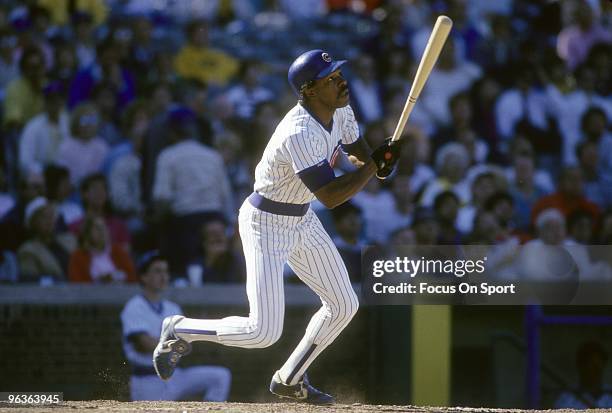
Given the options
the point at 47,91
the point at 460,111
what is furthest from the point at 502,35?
the point at 47,91

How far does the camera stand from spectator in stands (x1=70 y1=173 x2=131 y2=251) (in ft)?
26.5

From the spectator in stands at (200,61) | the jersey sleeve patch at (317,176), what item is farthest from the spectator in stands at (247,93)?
the jersey sleeve patch at (317,176)

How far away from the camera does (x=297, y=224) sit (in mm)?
5359

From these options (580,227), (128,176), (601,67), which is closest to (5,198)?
(128,176)

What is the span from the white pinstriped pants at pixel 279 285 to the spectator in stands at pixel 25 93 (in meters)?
3.87

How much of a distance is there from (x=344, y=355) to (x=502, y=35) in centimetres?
383

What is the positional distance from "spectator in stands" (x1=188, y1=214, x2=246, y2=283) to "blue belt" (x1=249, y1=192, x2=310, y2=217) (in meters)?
2.56

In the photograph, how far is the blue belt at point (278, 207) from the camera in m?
5.32

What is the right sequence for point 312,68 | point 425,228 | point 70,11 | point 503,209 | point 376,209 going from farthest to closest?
point 70,11
point 376,209
point 503,209
point 425,228
point 312,68

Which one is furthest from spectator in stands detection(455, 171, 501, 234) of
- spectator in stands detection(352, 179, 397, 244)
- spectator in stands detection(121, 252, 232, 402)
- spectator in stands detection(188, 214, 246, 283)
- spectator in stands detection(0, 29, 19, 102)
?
spectator in stands detection(0, 29, 19, 102)

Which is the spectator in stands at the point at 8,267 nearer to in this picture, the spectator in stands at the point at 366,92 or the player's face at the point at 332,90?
the spectator in stands at the point at 366,92

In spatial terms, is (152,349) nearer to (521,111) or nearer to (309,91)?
(309,91)

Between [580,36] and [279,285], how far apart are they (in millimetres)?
5900

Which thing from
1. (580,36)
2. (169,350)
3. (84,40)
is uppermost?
(580,36)
